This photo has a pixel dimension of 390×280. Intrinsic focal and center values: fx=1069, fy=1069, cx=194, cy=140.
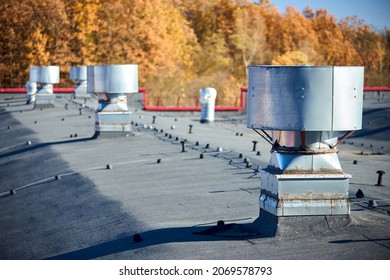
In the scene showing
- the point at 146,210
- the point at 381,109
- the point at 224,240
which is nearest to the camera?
the point at 224,240

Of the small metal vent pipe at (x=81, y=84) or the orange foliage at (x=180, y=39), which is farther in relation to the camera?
the orange foliage at (x=180, y=39)

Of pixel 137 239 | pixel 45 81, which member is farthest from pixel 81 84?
pixel 137 239

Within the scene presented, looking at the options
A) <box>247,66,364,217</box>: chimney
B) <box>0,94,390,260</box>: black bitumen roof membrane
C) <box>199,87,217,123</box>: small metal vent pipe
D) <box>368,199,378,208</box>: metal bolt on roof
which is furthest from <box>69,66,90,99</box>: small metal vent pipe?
<box>247,66,364,217</box>: chimney

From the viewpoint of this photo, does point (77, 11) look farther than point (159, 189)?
Yes

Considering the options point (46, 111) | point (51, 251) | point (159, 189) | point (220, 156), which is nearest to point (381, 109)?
point (46, 111)

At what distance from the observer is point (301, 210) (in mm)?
11273

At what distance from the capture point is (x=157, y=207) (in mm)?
14156

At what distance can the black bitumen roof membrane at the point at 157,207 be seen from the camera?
11.1 meters

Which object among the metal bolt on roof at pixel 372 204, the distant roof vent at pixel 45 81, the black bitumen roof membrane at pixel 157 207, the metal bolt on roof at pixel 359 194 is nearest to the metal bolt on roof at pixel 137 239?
the black bitumen roof membrane at pixel 157 207

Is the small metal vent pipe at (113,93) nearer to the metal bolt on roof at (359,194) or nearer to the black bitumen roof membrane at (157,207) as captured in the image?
the black bitumen roof membrane at (157,207)

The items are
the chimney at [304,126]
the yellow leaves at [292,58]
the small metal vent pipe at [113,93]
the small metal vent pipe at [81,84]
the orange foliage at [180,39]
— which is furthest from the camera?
the yellow leaves at [292,58]

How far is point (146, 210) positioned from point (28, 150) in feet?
42.2
